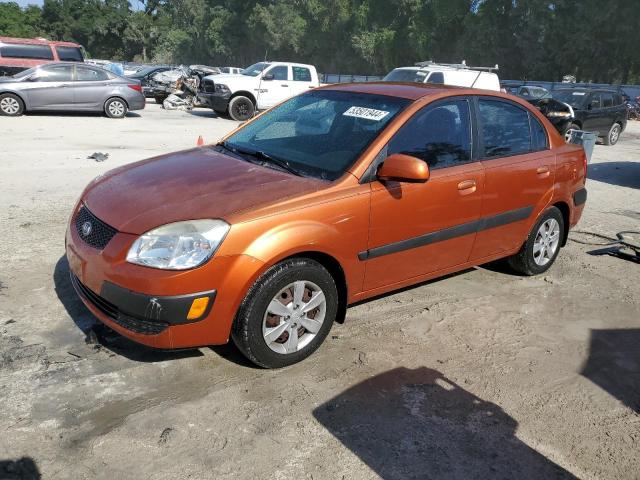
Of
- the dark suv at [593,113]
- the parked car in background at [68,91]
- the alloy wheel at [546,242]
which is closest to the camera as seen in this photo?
the alloy wheel at [546,242]

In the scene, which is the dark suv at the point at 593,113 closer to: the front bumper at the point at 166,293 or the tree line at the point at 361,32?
the front bumper at the point at 166,293

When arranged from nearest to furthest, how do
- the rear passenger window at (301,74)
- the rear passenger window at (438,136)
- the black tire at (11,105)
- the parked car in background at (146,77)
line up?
the rear passenger window at (438,136), the black tire at (11,105), the rear passenger window at (301,74), the parked car in background at (146,77)

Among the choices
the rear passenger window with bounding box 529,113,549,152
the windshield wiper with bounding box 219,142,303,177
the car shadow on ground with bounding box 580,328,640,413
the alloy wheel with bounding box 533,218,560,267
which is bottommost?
the car shadow on ground with bounding box 580,328,640,413

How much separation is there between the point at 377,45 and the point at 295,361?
205ft

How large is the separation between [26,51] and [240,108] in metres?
6.80

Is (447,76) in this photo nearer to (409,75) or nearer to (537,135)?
(409,75)

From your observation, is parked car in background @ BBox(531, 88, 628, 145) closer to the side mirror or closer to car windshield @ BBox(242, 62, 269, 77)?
car windshield @ BBox(242, 62, 269, 77)

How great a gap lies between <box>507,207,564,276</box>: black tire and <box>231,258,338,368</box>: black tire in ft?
7.48

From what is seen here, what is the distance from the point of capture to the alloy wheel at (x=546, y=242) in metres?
5.02

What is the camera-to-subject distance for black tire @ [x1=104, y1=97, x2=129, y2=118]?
51.3 ft

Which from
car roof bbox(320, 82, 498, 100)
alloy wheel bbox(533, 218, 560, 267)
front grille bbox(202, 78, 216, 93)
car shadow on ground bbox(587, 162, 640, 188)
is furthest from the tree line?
car roof bbox(320, 82, 498, 100)

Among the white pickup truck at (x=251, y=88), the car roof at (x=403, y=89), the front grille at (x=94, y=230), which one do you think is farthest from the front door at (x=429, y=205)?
the white pickup truck at (x=251, y=88)

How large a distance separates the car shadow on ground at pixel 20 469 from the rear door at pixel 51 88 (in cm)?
1433

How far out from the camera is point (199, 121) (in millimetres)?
16781
